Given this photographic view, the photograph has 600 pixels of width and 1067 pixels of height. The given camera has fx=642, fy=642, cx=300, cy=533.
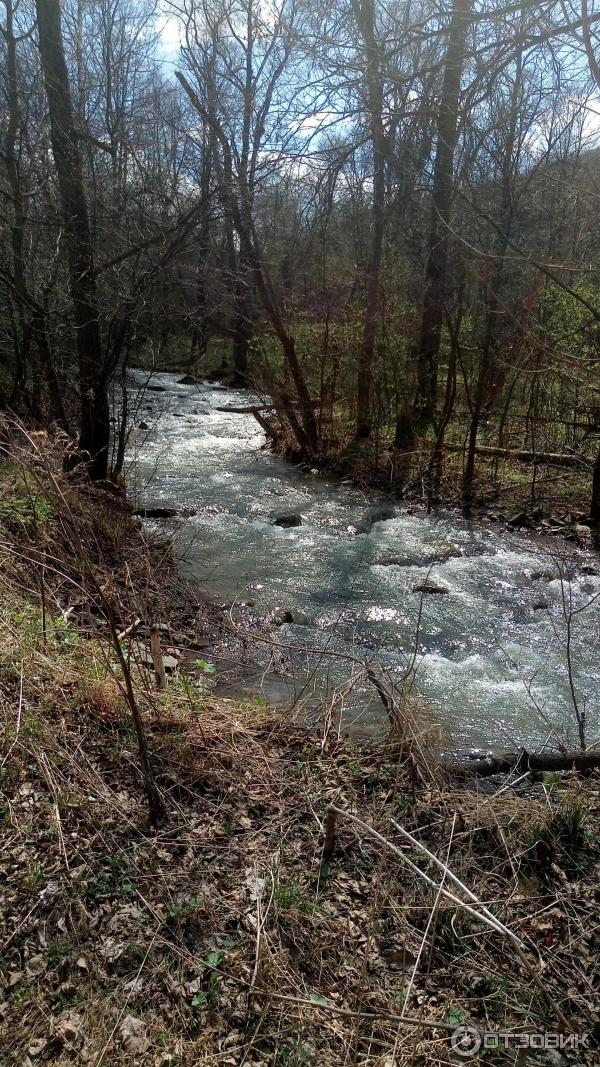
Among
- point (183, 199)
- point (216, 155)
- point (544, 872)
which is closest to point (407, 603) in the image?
point (544, 872)

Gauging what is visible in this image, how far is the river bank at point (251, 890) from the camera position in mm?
2088

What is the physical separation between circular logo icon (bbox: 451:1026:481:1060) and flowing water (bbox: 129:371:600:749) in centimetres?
185

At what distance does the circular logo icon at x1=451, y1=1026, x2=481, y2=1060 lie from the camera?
2.02 metres

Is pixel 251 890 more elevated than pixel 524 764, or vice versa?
pixel 251 890

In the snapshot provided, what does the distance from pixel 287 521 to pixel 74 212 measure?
4717mm

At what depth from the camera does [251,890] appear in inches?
103

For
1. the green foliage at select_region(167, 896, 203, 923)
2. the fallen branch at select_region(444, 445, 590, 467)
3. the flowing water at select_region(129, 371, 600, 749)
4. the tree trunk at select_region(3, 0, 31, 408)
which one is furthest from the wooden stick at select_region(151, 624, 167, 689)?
the fallen branch at select_region(444, 445, 590, 467)

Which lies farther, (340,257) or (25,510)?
(340,257)

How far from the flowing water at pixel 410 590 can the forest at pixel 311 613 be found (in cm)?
5

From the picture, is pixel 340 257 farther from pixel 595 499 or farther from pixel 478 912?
pixel 478 912

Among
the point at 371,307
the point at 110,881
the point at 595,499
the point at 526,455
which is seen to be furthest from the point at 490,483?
the point at 110,881

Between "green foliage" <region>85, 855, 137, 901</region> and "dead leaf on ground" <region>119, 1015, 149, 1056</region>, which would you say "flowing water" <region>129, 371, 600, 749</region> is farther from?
"dead leaf on ground" <region>119, 1015, 149, 1056</region>

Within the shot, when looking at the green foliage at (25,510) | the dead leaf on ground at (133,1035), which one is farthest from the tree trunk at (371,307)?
the dead leaf on ground at (133,1035)

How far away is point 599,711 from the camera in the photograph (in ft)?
15.9
